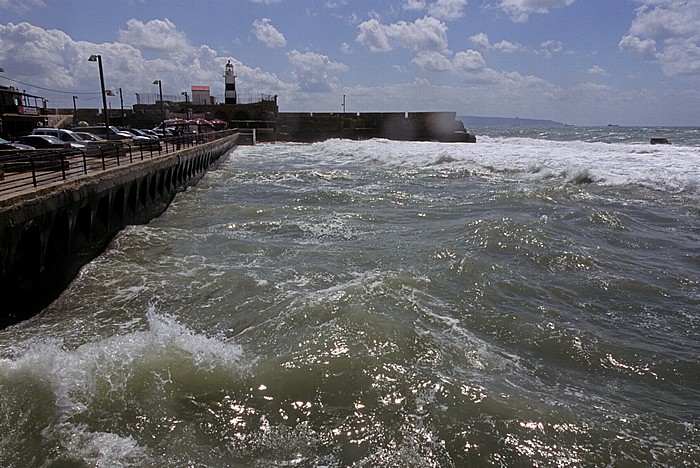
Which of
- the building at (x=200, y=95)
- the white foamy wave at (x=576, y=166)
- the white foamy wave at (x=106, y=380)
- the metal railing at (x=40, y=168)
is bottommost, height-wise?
the white foamy wave at (x=106, y=380)

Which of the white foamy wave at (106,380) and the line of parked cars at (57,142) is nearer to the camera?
the white foamy wave at (106,380)

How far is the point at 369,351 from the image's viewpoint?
680cm

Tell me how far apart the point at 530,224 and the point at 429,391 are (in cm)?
976

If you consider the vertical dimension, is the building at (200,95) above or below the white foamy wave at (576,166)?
above

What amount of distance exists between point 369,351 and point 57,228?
8052mm

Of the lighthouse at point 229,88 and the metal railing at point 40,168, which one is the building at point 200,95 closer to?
the lighthouse at point 229,88

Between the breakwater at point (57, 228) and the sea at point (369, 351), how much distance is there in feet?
1.55

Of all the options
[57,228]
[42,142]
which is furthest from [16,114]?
[57,228]

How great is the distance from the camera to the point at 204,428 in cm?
520

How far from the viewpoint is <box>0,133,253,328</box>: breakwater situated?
888 cm

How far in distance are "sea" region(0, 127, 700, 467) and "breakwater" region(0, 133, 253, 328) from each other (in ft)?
1.55

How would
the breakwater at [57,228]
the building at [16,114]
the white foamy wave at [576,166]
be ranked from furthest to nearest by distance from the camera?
the building at [16,114] < the white foamy wave at [576,166] < the breakwater at [57,228]

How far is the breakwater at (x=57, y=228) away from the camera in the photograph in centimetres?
888

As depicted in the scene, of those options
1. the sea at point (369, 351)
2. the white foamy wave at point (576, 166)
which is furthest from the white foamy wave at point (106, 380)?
the white foamy wave at point (576, 166)
